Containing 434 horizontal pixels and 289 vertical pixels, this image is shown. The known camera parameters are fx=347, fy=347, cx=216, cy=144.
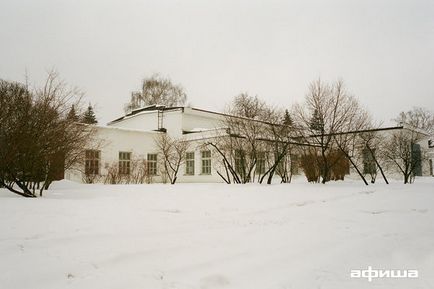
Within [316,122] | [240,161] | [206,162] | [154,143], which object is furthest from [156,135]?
[316,122]

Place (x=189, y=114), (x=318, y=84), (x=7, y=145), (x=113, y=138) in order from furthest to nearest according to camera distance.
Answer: (x=189, y=114) < (x=113, y=138) < (x=318, y=84) < (x=7, y=145)

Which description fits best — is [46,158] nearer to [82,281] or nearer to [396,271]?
[82,281]

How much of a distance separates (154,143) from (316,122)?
15648 mm

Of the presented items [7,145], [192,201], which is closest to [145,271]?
[192,201]

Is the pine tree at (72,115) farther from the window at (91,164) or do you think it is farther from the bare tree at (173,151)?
the bare tree at (173,151)

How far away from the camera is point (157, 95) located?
1779 inches

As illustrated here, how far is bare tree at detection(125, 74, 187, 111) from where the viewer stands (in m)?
45.2

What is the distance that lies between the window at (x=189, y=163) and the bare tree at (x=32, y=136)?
16.7m

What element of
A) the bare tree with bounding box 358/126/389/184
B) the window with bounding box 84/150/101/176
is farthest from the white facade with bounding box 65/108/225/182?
the bare tree with bounding box 358/126/389/184

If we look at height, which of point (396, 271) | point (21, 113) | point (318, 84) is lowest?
point (396, 271)

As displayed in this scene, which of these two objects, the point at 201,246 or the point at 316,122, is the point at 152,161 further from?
the point at 201,246

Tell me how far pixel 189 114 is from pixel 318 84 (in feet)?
50.7

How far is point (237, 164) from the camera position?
20562 mm

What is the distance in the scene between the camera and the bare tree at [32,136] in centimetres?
952
